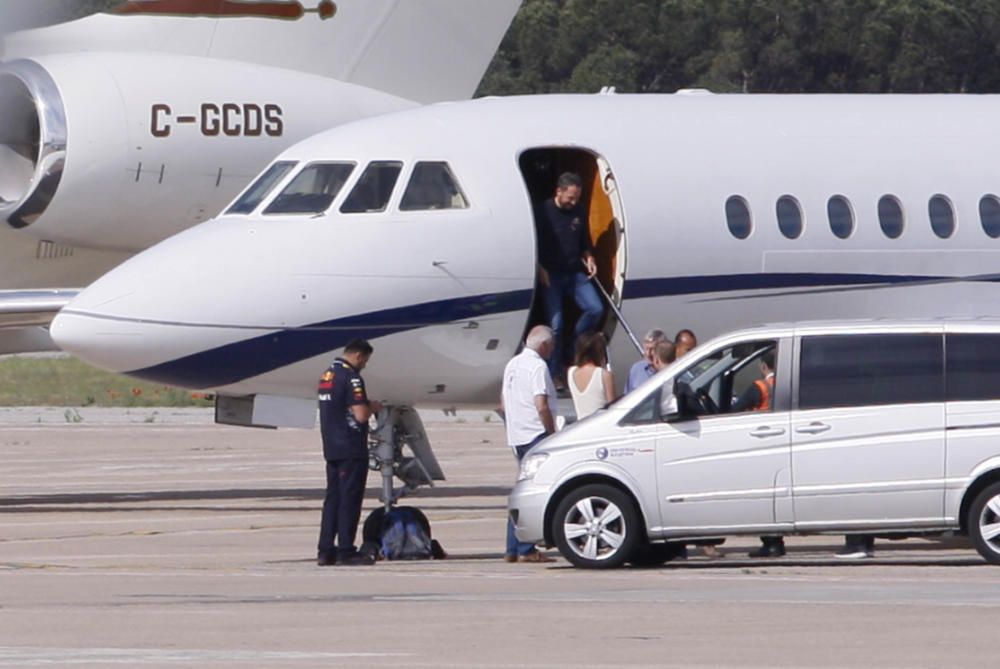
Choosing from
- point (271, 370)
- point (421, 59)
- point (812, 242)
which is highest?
point (421, 59)

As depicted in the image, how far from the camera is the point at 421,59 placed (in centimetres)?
2759

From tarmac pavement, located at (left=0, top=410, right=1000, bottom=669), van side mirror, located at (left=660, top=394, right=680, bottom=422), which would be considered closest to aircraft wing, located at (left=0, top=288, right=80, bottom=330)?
tarmac pavement, located at (left=0, top=410, right=1000, bottom=669)

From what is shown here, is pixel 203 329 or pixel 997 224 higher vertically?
pixel 997 224

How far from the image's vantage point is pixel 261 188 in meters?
19.8

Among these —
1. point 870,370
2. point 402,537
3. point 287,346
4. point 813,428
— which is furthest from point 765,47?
point 813,428

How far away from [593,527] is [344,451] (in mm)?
2074

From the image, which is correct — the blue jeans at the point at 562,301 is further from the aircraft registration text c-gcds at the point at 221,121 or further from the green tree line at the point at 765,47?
the green tree line at the point at 765,47

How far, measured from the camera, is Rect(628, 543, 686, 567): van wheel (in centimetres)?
1692

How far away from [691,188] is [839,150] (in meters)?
1.66

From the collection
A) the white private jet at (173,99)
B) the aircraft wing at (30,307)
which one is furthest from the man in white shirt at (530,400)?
the white private jet at (173,99)

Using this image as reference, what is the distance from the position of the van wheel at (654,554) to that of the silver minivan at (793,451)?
26mm

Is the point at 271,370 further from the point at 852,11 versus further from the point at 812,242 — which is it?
the point at 852,11

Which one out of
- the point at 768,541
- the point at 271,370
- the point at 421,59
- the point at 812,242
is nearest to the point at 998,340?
the point at 768,541

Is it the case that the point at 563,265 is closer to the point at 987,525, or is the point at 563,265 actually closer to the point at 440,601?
the point at 987,525
